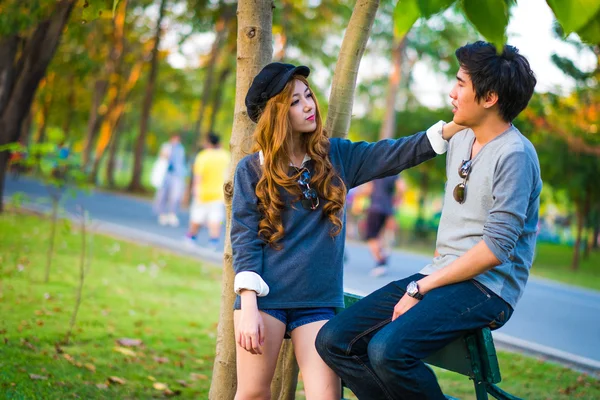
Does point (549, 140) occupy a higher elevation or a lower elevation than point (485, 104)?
higher

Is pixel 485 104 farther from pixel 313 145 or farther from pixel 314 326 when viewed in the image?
pixel 314 326

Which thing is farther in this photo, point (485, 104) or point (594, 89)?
point (594, 89)

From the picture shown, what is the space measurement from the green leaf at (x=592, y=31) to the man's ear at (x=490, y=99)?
1548mm

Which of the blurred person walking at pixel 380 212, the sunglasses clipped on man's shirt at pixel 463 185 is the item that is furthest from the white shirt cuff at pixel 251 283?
the blurred person walking at pixel 380 212

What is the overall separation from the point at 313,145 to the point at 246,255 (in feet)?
1.95

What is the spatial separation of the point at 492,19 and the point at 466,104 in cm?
161

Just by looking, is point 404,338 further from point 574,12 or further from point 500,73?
point 574,12

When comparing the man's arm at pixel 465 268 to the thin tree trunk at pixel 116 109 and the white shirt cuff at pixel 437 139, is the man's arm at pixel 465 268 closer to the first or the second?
the white shirt cuff at pixel 437 139

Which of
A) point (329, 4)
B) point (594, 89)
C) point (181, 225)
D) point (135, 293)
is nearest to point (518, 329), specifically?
point (135, 293)

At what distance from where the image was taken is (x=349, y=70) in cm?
407

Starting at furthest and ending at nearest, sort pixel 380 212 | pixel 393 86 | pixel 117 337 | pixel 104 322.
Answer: pixel 393 86, pixel 380 212, pixel 104 322, pixel 117 337

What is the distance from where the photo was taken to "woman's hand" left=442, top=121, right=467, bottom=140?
3479 millimetres

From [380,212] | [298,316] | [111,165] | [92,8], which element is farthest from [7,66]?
[111,165]

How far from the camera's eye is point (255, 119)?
3621 millimetres
